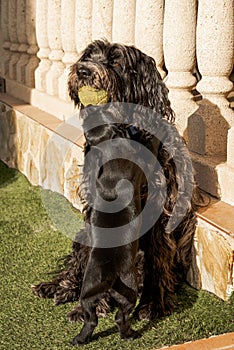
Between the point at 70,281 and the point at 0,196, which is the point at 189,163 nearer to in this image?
the point at 70,281

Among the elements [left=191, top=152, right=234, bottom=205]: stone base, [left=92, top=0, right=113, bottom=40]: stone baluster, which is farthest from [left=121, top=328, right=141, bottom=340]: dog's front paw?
[left=92, top=0, right=113, bottom=40]: stone baluster

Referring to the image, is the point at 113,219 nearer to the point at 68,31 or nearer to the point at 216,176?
the point at 216,176

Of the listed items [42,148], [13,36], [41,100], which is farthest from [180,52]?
[13,36]

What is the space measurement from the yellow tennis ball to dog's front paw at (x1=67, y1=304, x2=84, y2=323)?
3.21 feet

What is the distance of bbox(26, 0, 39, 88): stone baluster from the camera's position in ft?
20.6

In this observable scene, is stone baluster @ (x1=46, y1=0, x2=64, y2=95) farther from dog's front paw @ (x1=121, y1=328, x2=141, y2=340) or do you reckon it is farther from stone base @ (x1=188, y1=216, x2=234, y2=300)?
dog's front paw @ (x1=121, y1=328, x2=141, y2=340)

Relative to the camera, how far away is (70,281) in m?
3.30

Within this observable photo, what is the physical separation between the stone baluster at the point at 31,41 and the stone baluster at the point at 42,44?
19 cm

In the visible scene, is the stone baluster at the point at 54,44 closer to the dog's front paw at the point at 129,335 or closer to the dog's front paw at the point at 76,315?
the dog's front paw at the point at 76,315

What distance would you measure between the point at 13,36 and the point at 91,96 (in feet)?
15.7

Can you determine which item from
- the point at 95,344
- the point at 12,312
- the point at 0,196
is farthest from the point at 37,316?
the point at 0,196

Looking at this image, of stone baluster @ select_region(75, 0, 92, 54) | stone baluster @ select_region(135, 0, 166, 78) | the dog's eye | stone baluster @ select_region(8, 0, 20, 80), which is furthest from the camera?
stone baluster @ select_region(8, 0, 20, 80)

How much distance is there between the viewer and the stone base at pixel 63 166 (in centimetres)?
295

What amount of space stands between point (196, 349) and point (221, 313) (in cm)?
54
